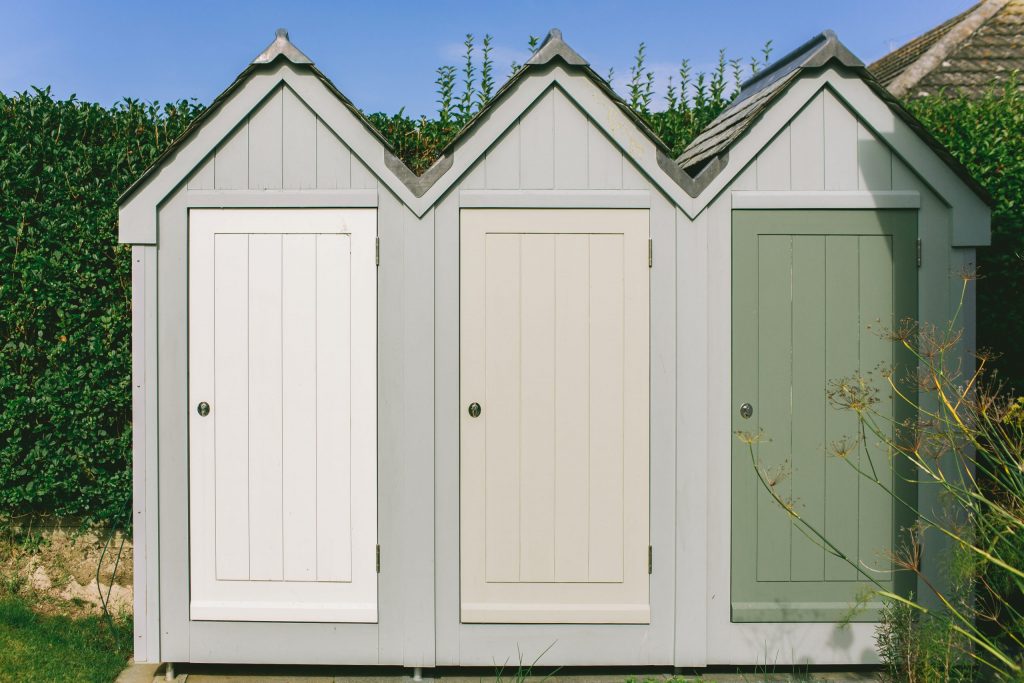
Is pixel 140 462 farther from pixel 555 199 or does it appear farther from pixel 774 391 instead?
pixel 774 391

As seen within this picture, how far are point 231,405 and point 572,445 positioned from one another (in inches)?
64.9

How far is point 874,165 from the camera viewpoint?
358cm

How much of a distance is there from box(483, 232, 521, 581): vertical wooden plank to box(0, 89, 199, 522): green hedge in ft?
7.89

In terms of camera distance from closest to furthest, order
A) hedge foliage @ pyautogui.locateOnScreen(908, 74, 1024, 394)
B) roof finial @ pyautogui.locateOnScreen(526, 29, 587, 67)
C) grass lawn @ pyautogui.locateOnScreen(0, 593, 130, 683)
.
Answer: roof finial @ pyautogui.locateOnScreen(526, 29, 587, 67)
grass lawn @ pyautogui.locateOnScreen(0, 593, 130, 683)
hedge foliage @ pyautogui.locateOnScreen(908, 74, 1024, 394)

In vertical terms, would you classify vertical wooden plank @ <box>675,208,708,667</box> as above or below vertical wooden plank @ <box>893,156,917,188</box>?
below

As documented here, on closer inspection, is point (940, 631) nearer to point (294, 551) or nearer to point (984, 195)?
point (984, 195)

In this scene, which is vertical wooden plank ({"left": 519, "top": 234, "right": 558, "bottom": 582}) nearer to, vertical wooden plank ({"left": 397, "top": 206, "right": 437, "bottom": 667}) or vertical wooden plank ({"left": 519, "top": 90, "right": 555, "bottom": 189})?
vertical wooden plank ({"left": 397, "top": 206, "right": 437, "bottom": 667})

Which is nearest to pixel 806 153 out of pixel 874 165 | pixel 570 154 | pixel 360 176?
pixel 874 165

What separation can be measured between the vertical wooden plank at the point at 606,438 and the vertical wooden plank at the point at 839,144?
3.77 feet

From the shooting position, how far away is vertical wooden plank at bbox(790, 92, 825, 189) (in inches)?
141

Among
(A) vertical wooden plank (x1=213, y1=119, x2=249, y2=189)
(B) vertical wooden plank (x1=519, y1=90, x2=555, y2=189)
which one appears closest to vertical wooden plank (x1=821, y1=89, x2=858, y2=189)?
(B) vertical wooden plank (x1=519, y1=90, x2=555, y2=189)

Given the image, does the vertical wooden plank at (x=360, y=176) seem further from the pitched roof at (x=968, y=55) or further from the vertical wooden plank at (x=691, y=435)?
the pitched roof at (x=968, y=55)

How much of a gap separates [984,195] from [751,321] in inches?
48.6

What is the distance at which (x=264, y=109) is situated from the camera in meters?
3.58
